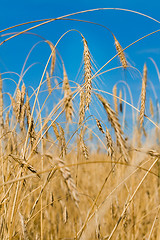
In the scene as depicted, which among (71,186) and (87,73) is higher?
(87,73)

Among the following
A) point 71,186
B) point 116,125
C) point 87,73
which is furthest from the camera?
point 87,73

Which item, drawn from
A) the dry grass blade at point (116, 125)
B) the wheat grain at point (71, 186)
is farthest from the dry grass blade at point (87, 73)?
the wheat grain at point (71, 186)

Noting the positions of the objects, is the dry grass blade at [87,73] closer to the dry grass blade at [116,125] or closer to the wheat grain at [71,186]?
the dry grass blade at [116,125]

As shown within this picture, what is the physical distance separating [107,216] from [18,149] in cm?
108

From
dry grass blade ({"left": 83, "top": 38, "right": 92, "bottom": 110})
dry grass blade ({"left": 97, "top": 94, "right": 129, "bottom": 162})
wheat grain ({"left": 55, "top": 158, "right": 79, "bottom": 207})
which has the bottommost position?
wheat grain ({"left": 55, "top": 158, "right": 79, "bottom": 207})

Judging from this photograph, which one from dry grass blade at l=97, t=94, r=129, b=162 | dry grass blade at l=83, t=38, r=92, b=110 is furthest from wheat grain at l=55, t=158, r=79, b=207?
dry grass blade at l=83, t=38, r=92, b=110

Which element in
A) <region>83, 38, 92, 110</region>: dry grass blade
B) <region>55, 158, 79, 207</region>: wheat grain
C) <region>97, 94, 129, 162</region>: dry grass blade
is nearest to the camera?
<region>55, 158, 79, 207</region>: wheat grain

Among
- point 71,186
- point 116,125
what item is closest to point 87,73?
point 116,125

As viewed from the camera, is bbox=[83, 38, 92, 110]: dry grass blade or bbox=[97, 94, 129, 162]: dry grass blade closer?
bbox=[97, 94, 129, 162]: dry grass blade

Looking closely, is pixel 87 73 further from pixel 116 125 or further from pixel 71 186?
pixel 71 186

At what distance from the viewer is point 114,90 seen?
2.81 m

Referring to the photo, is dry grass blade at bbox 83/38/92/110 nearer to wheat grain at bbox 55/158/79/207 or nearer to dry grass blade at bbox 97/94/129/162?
dry grass blade at bbox 97/94/129/162

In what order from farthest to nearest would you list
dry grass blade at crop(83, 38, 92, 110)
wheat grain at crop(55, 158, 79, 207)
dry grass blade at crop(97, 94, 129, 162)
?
dry grass blade at crop(83, 38, 92, 110) → dry grass blade at crop(97, 94, 129, 162) → wheat grain at crop(55, 158, 79, 207)

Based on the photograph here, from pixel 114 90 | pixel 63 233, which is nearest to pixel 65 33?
pixel 114 90
